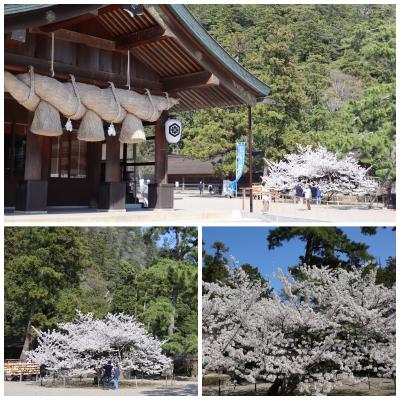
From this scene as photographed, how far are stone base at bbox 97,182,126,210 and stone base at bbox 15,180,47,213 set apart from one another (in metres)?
1.22

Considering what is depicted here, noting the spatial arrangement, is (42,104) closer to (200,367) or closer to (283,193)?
(200,367)

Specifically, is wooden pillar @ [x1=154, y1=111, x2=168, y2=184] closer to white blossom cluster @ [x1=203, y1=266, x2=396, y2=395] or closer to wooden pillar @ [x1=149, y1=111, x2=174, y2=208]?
wooden pillar @ [x1=149, y1=111, x2=174, y2=208]

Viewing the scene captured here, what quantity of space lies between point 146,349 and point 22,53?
5743mm

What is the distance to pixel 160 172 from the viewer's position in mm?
9914

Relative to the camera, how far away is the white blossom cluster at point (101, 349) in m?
9.62

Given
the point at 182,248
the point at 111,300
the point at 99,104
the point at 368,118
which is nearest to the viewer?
the point at 99,104

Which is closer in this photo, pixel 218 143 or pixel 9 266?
pixel 9 266

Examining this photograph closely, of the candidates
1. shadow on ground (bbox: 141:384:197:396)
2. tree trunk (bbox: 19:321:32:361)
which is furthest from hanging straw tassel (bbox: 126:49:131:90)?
tree trunk (bbox: 19:321:32:361)

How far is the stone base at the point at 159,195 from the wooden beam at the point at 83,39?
2628 millimetres

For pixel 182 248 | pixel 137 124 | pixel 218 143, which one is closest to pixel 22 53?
pixel 137 124

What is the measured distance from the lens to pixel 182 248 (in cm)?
1130

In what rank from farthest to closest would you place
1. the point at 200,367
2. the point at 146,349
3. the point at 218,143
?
the point at 218,143 < the point at 146,349 < the point at 200,367

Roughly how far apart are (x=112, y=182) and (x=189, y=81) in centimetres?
231

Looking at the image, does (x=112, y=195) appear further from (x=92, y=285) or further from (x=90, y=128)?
(x=92, y=285)
